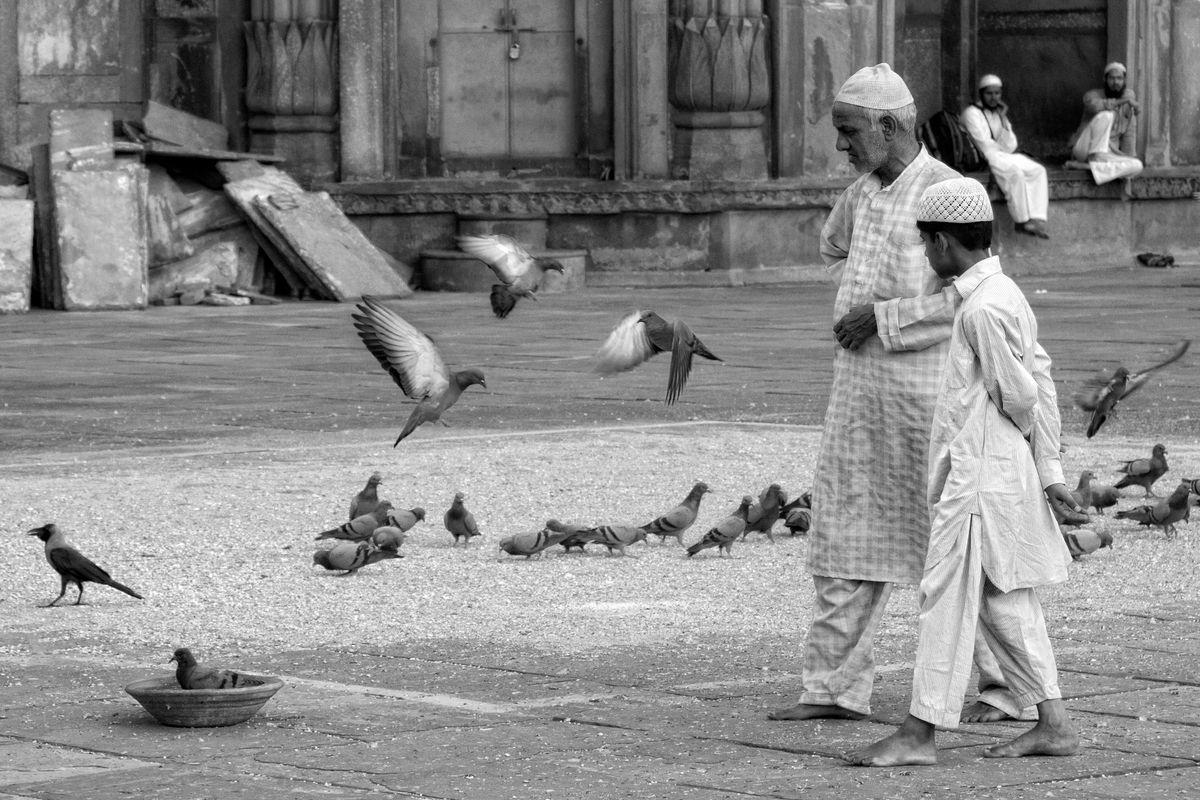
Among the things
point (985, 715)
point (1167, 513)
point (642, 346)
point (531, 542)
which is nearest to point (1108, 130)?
point (642, 346)

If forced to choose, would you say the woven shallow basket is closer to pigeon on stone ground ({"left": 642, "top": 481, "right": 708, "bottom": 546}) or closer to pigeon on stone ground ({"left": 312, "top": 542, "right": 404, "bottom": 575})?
pigeon on stone ground ({"left": 312, "top": 542, "right": 404, "bottom": 575})

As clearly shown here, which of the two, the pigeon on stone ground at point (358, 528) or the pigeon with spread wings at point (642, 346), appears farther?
the pigeon with spread wings at point (642, 346)

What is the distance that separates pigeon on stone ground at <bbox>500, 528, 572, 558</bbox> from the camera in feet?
30.3

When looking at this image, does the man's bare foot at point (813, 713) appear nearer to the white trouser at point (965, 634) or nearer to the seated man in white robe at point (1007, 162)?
the white trouser at point (965, 634)

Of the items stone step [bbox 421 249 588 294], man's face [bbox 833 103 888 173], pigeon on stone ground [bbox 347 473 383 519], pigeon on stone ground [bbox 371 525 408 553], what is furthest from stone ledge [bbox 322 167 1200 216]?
man's face [bbox 833 103 888 173]

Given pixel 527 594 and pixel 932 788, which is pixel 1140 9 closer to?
pixel 527 594

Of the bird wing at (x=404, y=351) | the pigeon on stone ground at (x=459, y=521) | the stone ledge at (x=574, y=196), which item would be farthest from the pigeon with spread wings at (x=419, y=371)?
the stone ledge at (x=574, y=196)

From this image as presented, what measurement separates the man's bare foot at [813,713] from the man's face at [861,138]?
1.45 m

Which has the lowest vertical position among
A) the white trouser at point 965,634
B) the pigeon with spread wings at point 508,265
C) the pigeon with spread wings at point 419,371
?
the white trouser at point 965,634

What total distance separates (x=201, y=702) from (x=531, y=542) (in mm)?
3098

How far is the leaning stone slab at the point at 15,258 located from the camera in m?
21.3

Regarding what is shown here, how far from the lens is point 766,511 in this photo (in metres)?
9.72

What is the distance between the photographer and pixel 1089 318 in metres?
20.8

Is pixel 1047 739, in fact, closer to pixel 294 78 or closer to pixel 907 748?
pixel 907 748
